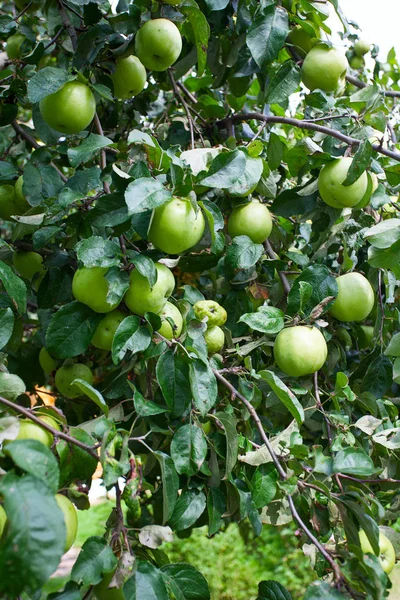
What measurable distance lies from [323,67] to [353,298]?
1.88ft

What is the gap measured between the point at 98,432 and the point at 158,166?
51 cm

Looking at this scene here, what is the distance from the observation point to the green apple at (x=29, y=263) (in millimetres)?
1428

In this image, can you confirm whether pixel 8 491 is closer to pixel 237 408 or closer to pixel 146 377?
pixel 146 377

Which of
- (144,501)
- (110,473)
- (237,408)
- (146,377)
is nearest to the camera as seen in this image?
(110,473)

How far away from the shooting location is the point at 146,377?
3.81ft

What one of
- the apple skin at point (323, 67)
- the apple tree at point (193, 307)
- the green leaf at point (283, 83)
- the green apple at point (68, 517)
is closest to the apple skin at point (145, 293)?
the apple tree at point (193, 307)

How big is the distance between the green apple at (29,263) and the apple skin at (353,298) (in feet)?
2.44

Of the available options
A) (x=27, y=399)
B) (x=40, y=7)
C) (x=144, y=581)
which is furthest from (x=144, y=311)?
(x=40, y=7)

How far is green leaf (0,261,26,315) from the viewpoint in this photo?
3.16 feet

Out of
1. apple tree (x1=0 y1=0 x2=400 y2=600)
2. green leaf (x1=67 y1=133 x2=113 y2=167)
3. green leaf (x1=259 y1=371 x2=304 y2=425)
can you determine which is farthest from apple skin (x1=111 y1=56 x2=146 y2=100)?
green leaf (x1=259 y1=371 x2=304 y2=425)

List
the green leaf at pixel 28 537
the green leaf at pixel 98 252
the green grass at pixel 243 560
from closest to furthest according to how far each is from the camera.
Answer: the green leaf at pixel 28 537
the green leaf at pixel 98 252
the green grass at pixel 243 560

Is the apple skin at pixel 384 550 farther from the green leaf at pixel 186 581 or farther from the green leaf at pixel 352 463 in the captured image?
the green leaf at pixel 186 581

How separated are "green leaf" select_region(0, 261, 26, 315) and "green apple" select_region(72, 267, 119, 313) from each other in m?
0.10

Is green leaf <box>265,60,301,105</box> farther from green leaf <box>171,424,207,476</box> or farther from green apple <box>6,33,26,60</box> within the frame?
green leaf <box>171,424,207,476</box>
